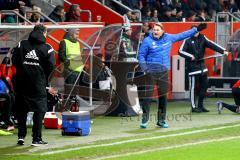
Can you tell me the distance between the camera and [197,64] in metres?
23.7

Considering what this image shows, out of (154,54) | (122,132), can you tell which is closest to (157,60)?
(154,54)

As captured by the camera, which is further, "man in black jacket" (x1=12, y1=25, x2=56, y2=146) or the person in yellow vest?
the person in yellow vest

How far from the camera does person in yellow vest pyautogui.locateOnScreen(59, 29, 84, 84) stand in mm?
21609

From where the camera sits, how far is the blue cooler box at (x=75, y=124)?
1845 cm

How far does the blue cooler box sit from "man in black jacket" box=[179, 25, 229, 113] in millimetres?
5445

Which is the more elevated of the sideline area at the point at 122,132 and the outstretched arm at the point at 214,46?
the outstretched arm at the point at 214,46

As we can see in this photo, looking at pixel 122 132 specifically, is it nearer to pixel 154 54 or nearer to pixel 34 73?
pixel 154 54

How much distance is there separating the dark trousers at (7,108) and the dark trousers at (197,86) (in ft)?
18.3

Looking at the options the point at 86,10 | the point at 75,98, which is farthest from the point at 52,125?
the point at 86,10

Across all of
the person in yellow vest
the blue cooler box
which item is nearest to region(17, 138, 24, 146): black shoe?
the blue cooler box

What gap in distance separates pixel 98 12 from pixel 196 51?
227 inches

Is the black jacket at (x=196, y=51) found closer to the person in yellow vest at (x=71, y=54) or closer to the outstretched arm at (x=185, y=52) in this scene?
the outstretched arm at (x=185, y=52)

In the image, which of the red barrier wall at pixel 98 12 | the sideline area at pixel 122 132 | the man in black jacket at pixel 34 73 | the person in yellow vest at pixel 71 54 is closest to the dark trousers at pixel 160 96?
the sideline area at pixel 122 132

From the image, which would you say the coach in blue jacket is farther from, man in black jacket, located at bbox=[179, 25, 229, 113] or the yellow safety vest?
man in black jacket, located at bbox=[179, 25, 229, 113]
